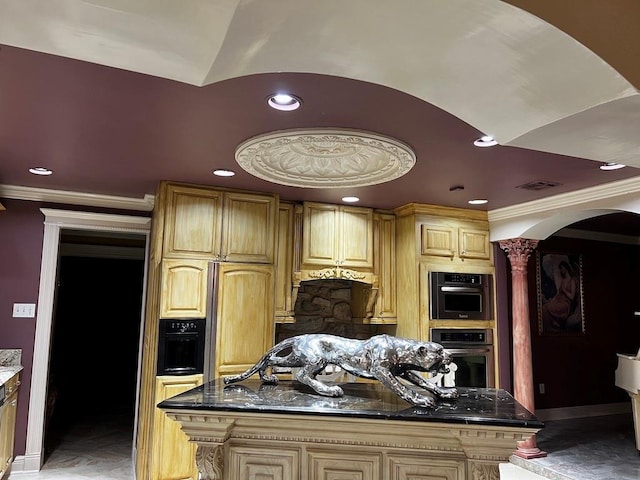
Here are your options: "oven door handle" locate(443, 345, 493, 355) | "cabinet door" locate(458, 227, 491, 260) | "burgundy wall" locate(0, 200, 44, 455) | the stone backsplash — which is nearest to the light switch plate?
"burgundy wall" locate(0, 200, 44, 455)

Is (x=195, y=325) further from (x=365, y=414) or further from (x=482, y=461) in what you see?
(x=482, y=461)

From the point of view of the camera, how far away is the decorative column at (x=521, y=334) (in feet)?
14.6

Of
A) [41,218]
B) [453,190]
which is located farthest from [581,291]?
[41,218]

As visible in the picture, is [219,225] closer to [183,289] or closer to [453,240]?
[183,289]

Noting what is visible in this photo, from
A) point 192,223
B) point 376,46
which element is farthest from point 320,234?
point 376,46

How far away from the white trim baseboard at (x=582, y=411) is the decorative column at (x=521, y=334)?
1.52 meters

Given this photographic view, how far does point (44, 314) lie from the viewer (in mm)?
4129

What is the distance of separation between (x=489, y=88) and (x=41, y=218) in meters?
4.05

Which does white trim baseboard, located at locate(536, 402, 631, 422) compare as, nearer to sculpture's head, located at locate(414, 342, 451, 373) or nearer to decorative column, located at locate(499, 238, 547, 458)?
decorative column, located at locate(499, 238, 547, 458)

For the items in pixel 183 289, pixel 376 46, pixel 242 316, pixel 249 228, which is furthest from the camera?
pixel 249 228

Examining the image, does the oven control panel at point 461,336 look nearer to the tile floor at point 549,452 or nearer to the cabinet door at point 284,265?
the tile floor at point 549,452

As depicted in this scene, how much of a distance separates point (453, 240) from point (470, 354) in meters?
1.09

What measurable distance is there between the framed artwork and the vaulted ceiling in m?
4.21

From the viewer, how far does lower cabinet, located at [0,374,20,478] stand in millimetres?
3398
